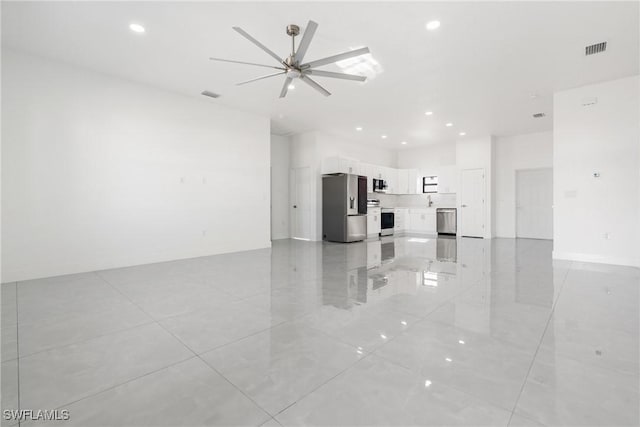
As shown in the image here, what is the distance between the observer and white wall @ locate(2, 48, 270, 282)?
4.12m

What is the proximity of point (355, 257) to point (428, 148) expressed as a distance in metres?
6.65

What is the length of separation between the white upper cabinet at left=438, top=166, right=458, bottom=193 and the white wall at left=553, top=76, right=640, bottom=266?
4.10m

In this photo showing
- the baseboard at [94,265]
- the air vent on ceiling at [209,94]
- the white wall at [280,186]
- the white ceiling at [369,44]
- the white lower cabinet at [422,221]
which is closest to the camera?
the white ceiling at [369,44]

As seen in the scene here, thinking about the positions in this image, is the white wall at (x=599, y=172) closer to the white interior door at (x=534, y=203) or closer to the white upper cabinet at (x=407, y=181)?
the white interior door at (x=534, y=203)

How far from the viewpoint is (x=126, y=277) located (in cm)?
422

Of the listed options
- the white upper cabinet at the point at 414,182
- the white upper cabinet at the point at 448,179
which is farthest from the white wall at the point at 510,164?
the white upper cabinet at the point at 414,182

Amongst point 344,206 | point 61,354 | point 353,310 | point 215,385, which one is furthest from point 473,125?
point 61,354

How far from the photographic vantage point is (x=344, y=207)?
7.91m

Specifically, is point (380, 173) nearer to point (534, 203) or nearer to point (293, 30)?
point (534, 203)

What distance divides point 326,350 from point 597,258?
19.0 feet

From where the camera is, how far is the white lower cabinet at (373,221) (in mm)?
8879

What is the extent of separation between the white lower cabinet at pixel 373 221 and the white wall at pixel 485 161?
9.00 feet

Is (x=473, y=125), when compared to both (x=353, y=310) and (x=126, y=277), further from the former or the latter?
(x=126, y=277)

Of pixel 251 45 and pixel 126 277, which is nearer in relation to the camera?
pixel 251 45
